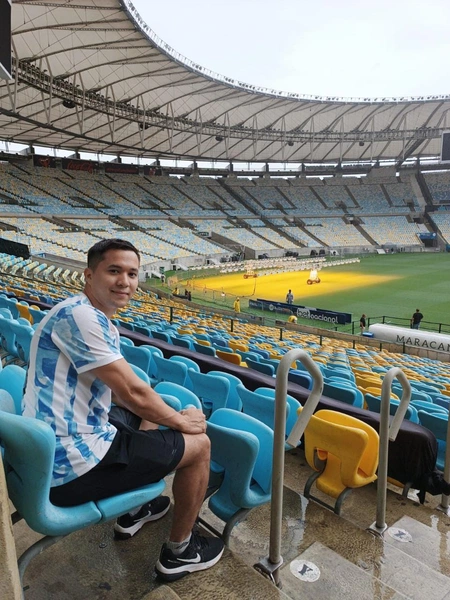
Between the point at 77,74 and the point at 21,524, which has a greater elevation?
the point at 77,74

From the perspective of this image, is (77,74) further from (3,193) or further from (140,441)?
(140,441)

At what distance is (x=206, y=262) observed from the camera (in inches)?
1698

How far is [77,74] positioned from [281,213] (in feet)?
124

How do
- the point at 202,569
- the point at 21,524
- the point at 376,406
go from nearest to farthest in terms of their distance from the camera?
the point at 202,569
the point at 21,524
the point at 376,406

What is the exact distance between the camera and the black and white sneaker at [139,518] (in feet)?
7.90

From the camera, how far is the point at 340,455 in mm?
2943

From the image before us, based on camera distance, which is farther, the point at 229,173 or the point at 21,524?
the point at 229,173

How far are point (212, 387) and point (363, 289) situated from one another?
27.7m

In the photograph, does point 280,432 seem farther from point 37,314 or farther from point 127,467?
point 37,314

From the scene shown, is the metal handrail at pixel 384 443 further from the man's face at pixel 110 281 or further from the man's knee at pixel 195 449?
the man's face at pixel 110 281

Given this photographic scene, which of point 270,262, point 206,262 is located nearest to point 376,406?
point 270,262

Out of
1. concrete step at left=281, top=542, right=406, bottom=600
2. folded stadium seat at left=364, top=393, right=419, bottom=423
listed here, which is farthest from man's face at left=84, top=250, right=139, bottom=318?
folded stadium seat at left=364, top=393, right=419, bottom=423

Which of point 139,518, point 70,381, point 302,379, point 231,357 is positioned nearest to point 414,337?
point 231,357

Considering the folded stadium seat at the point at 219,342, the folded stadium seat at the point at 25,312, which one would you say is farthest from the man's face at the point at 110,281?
the folded stadium seat at the point at 219,342
